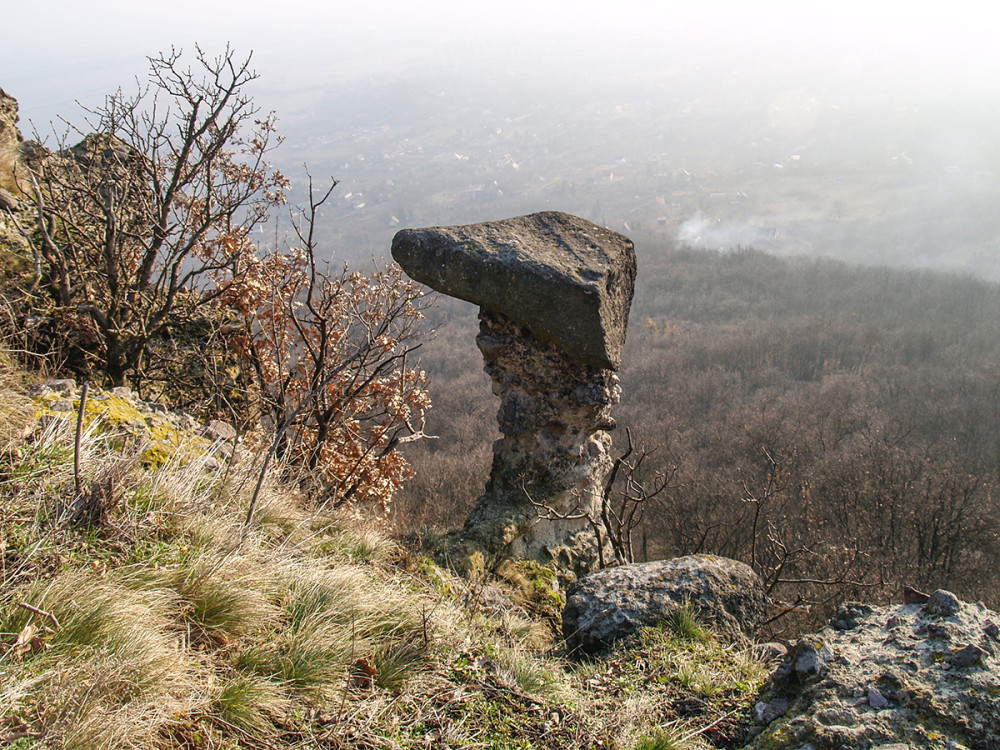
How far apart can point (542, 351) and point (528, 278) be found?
0.70 m

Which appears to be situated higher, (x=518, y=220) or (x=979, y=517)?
(x=518, y=220)

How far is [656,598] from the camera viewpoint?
386 centimetres

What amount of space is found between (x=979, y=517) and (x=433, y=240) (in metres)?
12.4

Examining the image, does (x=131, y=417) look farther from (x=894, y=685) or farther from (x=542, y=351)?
(x=894, y=685)

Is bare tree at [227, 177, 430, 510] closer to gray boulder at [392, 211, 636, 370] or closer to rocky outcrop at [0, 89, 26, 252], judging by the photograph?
gray boulder at [392, 211, 636, 370]

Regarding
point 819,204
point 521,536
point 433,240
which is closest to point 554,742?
point 521,536

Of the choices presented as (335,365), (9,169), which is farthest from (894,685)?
(9,169)

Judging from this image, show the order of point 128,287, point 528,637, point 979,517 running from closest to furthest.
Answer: point 528,637 → point 128,287 → point 979,517

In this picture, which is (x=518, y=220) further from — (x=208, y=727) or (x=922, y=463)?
(x=922, y=463)

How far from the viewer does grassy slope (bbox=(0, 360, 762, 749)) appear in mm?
1945

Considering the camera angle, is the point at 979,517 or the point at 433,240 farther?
the point at 979,517

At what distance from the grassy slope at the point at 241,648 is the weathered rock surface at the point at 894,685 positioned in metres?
0.34

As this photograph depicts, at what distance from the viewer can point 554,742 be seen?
7.93 ft

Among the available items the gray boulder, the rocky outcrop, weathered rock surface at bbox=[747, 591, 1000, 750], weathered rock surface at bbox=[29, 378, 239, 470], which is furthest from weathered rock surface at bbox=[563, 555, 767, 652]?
the rocky outcrop
